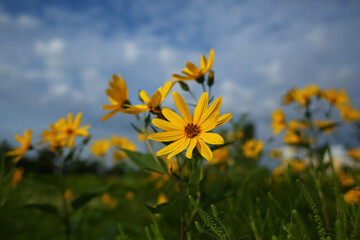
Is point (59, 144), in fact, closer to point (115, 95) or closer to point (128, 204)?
point (115, 95)

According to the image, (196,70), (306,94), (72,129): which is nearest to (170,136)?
(196,70)

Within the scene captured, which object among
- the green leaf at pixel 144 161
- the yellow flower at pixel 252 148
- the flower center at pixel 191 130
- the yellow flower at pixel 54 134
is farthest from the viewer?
the yellow flower at pixel 252 148

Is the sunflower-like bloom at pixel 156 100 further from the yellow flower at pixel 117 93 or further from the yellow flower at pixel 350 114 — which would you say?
the yellow flower at pixel 350 114

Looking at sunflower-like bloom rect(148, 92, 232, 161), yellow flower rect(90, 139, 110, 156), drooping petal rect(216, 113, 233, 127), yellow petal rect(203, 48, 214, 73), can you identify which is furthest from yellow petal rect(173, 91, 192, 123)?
yellow flower rect(90, 139, 110, 156)

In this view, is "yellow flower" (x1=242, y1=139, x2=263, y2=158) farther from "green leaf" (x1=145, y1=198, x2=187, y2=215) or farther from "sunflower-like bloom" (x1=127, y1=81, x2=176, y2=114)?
"green leaf" (x1=145, y1=198, x2=187, y2=215)

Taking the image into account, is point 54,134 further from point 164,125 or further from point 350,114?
point 350,114

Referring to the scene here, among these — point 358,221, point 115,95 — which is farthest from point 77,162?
point 358,221

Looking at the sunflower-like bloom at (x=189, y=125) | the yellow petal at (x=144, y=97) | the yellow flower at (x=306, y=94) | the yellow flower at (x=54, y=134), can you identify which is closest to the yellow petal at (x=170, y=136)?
the sunflower-like bloom at (x=189, y=125)
